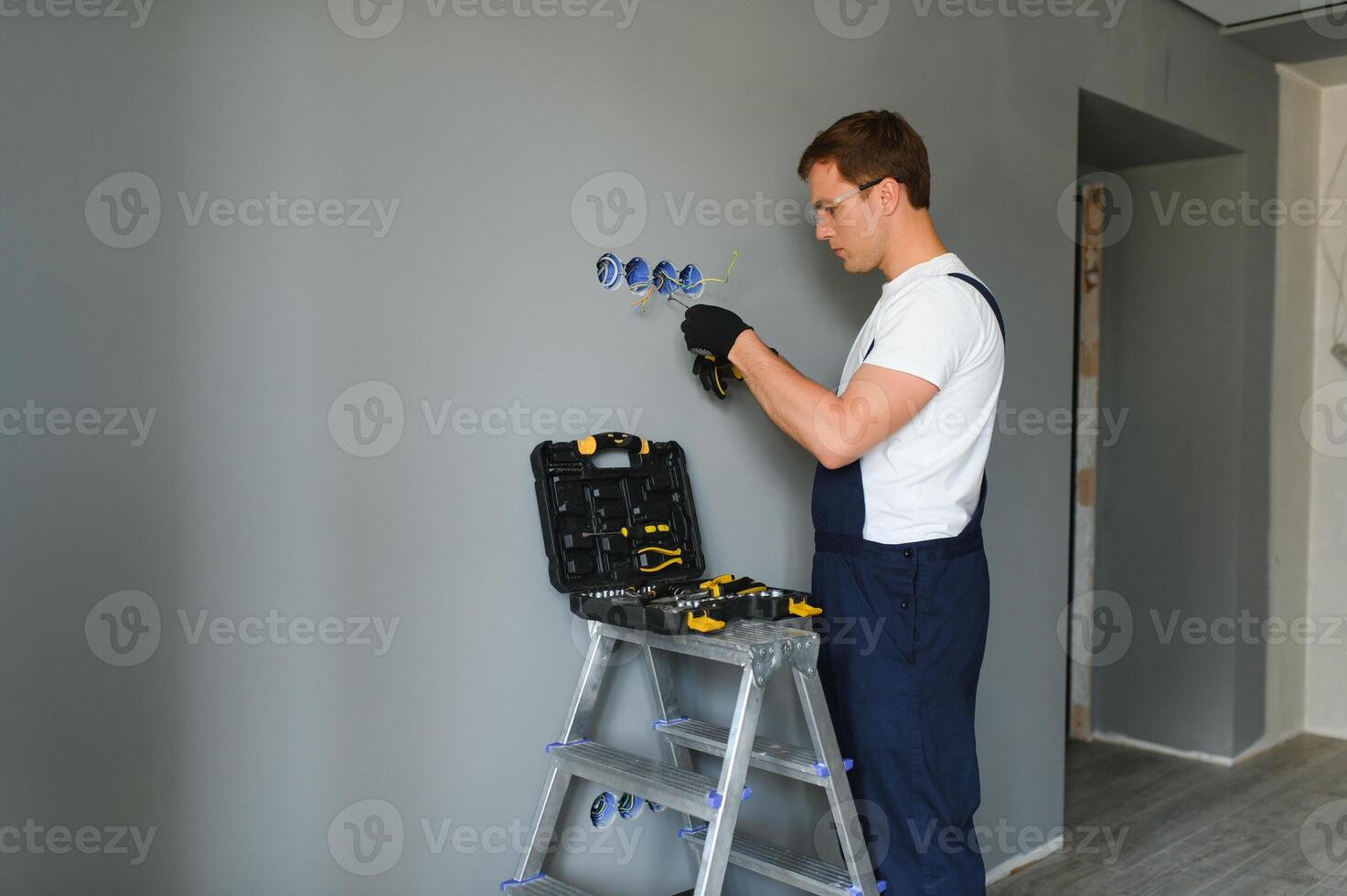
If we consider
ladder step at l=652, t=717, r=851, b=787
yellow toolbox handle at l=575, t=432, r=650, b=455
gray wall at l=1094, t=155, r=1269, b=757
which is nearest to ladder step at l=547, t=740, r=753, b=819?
ladder step at l=652, t=717, r=851, b=787

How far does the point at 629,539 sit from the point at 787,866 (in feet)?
2.07

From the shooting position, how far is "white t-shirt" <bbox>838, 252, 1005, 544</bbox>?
1.82 meters

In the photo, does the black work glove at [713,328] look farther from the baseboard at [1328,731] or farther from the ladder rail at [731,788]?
the baseboard at [1328,731]

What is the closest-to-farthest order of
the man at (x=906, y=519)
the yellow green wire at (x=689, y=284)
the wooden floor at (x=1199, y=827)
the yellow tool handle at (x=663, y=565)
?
the man at (x=906, y=519)
the yellow tool handle at (x=663, y=565)
the yellow green wire at (x=689, y=284)
the wooden floor at (x=1199, y=827)

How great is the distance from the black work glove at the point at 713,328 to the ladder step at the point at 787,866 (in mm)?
853

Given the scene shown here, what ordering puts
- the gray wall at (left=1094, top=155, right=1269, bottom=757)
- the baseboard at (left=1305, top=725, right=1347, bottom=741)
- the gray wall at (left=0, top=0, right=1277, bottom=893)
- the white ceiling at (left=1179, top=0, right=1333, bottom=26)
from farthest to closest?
1. the baseboard at (left=1305, top=725, right=1347, bottom=741)
2. the gray wall at (left=1094, top=155, right=1269, bottom=757)
3. the white ceiling at (left=1179, top=0, right=1333, bottom=26)
4. the gray wall at (left=0, top=0, right=1277, bottom=893)

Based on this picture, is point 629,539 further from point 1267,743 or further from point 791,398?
point 1267,743

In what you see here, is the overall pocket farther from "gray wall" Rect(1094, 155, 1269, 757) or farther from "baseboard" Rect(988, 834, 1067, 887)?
"gray wall" Rect(1094, 155, 1269, 757)

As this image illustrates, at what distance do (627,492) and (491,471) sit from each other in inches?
10.2

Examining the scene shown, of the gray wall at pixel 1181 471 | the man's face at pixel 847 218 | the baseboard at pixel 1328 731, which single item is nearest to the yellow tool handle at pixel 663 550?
the man's face at pixel 847 218

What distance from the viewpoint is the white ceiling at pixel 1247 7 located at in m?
3.39

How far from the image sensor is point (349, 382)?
171cm

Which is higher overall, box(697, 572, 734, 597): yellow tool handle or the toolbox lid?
the toolbox lid

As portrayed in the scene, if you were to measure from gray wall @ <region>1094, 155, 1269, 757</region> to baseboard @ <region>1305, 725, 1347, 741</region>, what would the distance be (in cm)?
44
